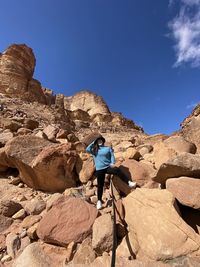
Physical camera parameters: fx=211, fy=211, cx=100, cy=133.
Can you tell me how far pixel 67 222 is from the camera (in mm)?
3867

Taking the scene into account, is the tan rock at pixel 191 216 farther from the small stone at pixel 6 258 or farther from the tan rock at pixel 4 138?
the tan rock at pixel 4 138

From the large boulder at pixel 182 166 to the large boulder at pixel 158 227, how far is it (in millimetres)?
576

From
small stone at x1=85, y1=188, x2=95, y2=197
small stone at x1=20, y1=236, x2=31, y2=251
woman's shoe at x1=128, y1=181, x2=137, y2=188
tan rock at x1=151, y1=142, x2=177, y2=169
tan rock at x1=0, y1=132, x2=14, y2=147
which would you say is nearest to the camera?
small stone at x1=20, y1=236, x2=31, y2=251

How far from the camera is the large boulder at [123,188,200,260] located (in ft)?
10.1

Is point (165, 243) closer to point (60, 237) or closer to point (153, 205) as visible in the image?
point (153, 205)

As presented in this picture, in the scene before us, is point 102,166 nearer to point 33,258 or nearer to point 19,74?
point 33,258

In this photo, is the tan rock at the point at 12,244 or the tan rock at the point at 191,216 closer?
the tan rock at the point at 12,244

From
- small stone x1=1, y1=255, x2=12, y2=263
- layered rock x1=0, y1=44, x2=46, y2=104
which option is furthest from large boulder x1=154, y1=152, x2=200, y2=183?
layered rock x1=0, y1=44, x2=46, y2=104

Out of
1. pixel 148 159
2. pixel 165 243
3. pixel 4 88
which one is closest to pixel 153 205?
pixel 165 243

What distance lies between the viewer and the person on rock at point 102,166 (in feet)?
16.1

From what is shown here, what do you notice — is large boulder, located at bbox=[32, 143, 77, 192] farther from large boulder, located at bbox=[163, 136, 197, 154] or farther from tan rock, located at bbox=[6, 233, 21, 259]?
large boulder, located at bbox=[163, 136, 197, 154]

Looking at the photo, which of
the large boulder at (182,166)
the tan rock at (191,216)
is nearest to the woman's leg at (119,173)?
the large boulder at (182,166)

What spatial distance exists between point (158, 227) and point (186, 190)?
100 cm

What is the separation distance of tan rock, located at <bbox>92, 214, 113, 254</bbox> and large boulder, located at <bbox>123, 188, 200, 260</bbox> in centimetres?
39
